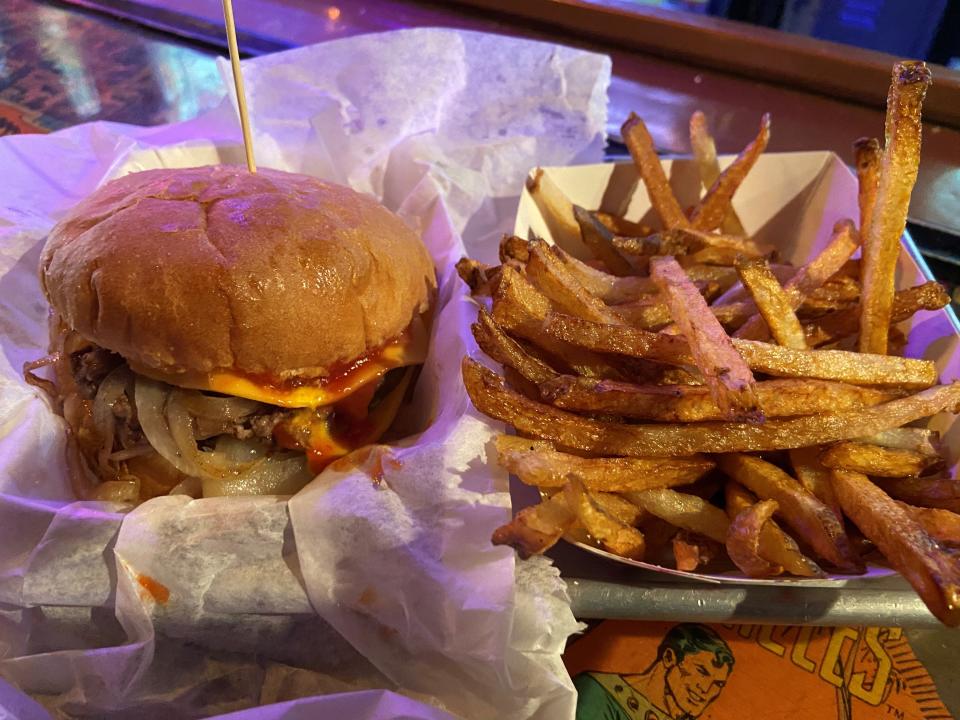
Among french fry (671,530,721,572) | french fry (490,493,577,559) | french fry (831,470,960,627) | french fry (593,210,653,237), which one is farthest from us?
french fry (593,210,653,237)

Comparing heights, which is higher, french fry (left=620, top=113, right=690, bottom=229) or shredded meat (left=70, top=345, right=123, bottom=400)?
french fry (left=620, top=113, right=690, bottom=229)

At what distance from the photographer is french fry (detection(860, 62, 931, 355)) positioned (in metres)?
1.30

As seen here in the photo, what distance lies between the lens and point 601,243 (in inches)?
68.6

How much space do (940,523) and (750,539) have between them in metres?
0.31

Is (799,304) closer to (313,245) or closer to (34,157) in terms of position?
(313,245)

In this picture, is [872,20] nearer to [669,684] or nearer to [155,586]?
[669,684]

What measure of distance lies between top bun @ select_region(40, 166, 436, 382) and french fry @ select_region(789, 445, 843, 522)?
0.91 metres

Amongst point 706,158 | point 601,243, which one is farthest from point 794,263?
point 601,243

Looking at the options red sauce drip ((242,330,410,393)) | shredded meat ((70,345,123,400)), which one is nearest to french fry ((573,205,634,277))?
red sauce drip ((242,330,410,393))

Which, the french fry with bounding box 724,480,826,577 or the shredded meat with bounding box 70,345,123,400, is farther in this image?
the shredded meat with bounding box 70,345,123,400

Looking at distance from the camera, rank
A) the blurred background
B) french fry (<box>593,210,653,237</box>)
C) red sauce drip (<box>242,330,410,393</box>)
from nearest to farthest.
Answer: red sauce drip (<box>242,330,410,393</box>) < french fry (<box>593,210,653,237</box>) < the blurred background

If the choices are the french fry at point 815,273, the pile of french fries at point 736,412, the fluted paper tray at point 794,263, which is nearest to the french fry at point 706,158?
the fluted paper tray at point 794,263

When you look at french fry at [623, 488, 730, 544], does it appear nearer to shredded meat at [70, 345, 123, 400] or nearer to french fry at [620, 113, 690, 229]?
french fry at [620, 113, 690, 229]

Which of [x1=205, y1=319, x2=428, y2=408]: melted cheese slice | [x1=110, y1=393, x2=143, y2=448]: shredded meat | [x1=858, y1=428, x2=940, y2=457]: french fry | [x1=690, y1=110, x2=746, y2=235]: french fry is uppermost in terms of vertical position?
[x1=690, y1=110, x2=746, y2=235]: french fry
